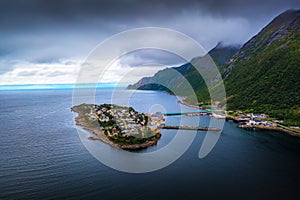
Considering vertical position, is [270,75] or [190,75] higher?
[190,75]

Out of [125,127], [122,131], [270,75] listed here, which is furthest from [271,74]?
[122,131]

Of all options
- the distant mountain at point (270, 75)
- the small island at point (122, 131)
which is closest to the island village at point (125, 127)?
the small island at point (122, 131)

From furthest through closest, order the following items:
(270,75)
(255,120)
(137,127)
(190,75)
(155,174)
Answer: (190,75) < (270,75) < (255,120) < (137,127) < (155,174)

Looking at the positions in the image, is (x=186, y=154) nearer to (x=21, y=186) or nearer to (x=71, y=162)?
(x=71, y=162)

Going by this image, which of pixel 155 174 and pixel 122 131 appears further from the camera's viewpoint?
pixel 122 131

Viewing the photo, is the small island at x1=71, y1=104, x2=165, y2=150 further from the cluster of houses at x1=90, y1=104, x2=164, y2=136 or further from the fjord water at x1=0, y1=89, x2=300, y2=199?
the fjord water at x1=0, y1=89, x2=300, y2=199

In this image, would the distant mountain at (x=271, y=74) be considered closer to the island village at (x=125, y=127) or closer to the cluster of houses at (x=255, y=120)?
the cluster of houses at (x=255, y=120)

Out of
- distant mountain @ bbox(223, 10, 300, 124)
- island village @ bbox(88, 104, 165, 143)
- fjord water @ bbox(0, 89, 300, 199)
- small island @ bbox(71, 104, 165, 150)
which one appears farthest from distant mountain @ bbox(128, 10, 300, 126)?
small island @ bbox(71, 104, 165, 150)

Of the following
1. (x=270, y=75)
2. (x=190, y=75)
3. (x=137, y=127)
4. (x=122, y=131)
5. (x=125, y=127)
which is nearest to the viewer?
(x=122, y=131)

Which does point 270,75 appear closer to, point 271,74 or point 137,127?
point 271,74
